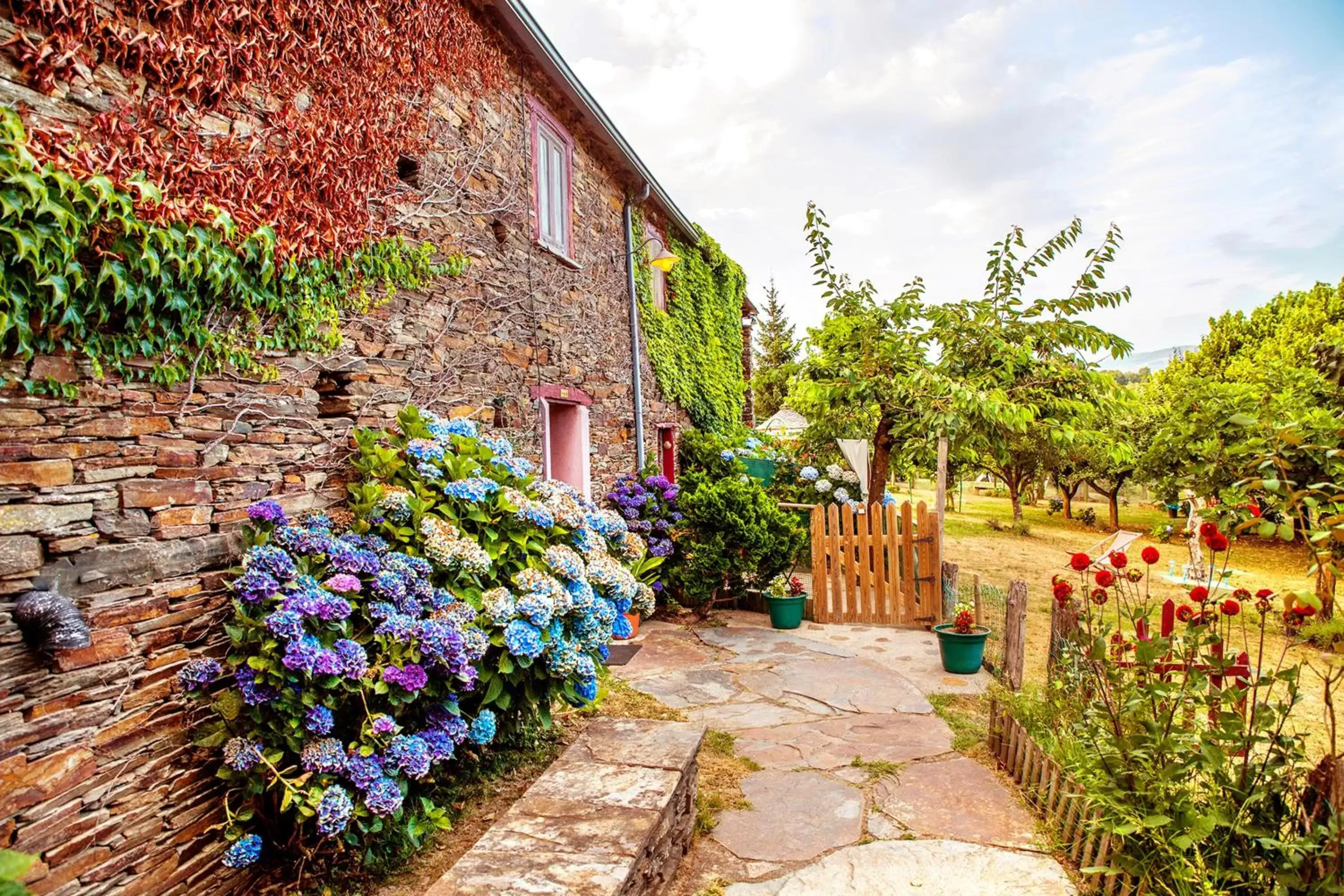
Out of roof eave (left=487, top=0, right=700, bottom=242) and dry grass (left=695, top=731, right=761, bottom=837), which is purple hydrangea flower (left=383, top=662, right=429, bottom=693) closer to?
dry grass (left=695, top=731, right=761, bottom=837)

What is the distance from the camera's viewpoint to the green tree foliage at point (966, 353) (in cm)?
837

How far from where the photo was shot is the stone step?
89.0 inches

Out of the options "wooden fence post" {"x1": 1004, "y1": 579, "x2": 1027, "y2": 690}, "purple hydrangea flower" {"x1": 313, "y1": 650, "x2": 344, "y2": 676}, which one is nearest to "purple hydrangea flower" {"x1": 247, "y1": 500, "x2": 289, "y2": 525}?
"purple hydrangea flower" {"x1": 313, "y1": 650, "x2": 344, "y2": 676}

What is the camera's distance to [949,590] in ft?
23.7

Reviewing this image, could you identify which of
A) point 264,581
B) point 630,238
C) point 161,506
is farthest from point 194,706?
point 630,238

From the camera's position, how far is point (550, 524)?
146 inches

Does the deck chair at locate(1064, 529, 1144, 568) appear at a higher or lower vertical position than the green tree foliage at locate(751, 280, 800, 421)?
lower

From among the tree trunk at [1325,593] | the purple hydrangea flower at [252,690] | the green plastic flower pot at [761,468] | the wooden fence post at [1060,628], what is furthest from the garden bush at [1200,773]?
the green plastic flower pot at [761,468]

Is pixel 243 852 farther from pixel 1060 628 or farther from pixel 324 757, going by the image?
pixel 1060 628

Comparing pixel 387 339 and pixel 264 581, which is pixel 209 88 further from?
pixel 264 581

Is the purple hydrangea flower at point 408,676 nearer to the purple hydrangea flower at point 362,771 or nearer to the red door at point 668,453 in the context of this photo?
the purple hydrangea flower at point 362,771

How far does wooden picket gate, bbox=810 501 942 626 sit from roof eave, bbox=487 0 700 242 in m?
4.71

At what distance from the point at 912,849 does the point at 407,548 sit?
2734 mm

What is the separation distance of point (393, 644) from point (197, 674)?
74cm
